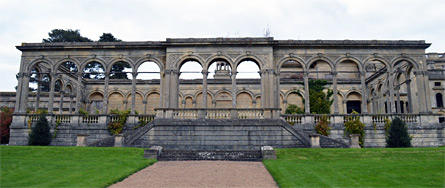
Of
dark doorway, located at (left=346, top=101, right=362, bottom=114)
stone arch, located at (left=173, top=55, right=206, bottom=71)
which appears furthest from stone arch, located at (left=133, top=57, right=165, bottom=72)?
dark doorway, located at (left=346, top=101, right=362, bottom=114)

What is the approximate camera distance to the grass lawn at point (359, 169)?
32.1 feet

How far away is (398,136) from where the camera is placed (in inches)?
810

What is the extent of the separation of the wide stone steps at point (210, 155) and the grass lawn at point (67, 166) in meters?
1.53

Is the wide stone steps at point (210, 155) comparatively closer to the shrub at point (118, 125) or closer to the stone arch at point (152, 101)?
the shrub at point (118, 125)

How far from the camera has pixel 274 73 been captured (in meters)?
26.4

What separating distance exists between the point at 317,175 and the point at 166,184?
5.19 meters

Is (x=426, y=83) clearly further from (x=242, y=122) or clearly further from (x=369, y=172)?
(x=369, y=172)

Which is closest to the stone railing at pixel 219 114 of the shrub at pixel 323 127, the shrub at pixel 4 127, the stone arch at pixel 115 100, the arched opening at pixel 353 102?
the shrub at pixel 323 127

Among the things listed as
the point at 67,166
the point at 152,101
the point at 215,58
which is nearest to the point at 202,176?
the point at 67,166

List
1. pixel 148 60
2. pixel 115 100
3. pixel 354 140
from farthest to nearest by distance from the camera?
pixel 115 100 → pixel 148 60 → pixel 354 140

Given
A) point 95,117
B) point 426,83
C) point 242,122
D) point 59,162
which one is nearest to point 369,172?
point 242,122

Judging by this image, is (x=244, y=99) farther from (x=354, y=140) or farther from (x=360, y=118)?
(x=354, y=140)

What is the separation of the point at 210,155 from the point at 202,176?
5.35m

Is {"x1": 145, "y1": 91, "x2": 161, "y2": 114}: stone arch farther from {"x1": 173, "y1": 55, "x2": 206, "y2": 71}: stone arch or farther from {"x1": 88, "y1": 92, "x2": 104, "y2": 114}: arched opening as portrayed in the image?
→ {"x1": 173, "y1": 55, "x2": 206, "y2": 71}: stone arch
